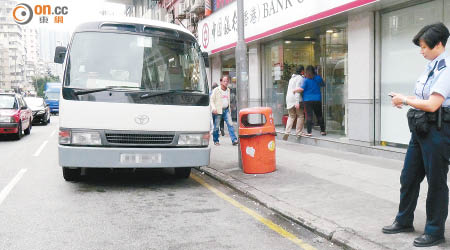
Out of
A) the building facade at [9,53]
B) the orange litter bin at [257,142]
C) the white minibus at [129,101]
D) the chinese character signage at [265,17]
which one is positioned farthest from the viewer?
the building facade at [9,53]

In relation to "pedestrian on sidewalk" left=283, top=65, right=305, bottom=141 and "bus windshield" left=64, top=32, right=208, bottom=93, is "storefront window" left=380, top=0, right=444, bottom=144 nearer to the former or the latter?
"pedestrian on sidewalk" left=283, top=65, right=305, bottom=141

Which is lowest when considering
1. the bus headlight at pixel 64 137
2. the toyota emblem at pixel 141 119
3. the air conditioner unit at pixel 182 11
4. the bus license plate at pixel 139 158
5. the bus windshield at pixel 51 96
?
the bus license plate at pixel 139 158

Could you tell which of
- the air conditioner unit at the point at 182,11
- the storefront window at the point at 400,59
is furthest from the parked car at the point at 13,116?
the air conditioner unit at the point at 182,11

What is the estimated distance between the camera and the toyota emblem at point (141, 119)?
640 centimetres

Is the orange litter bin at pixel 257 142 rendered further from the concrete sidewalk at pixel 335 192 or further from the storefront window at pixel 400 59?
the storefront window at pixel 400 59

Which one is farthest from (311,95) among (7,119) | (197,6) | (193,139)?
(197,6)

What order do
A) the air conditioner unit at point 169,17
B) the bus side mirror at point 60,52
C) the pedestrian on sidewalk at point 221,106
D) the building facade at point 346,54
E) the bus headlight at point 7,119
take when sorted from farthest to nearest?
the air conditioner unit at point 169,17
the bus headlight at point 7,119
the pedestrian on sidewalk at point 221,106
the building facade at point 346,54
the bus side mirror at point 60,52

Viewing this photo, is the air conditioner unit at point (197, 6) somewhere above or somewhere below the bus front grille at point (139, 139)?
above

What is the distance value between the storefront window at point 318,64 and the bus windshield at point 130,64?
18.1 feet

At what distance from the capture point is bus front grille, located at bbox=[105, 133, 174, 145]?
642cm

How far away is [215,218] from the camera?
529cm

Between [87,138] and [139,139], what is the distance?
0.73m
